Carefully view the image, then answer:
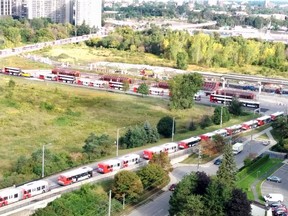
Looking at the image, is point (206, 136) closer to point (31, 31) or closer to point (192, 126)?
point (192, 126)

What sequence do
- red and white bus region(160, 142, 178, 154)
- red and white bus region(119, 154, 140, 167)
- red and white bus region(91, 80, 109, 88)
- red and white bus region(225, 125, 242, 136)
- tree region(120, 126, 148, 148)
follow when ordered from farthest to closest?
1. red and white bus region(91, 80, 109, 88)
2. red and white bus region(225, 125, 242, 136)
3. tree region(120, 126, 148, 148)
4. red and white bus region(160, 142, 178, 154)
5. red and white bus region(119, 154, 140, 167)

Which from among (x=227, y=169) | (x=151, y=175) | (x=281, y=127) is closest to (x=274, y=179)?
(x=227, y=169)

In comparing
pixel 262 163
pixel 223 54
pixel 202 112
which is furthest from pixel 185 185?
pixel 223 54

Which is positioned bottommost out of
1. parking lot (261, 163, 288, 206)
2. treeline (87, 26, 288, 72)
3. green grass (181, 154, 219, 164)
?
parking lot (261, 163, 288, 206)

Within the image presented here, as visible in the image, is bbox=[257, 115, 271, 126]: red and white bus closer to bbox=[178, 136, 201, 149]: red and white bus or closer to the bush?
the bush

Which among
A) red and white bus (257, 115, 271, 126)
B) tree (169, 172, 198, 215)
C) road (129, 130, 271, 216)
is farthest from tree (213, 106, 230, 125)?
tree (169, 172, 198, 215)

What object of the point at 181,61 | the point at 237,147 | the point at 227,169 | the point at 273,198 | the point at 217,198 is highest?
the point at 181,61

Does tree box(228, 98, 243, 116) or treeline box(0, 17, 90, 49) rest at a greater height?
treeline box(0, 17, 90, 49)
